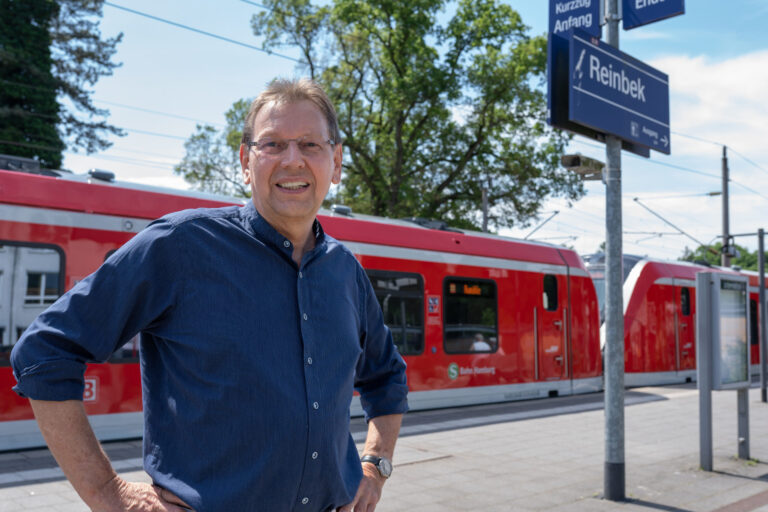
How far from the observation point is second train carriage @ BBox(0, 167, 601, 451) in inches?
277

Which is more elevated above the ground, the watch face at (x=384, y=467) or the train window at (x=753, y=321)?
the train window at (x=753, y=321)

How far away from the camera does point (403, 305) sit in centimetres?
1043

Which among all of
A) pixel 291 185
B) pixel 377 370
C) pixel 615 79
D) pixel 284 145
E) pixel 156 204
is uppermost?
pixel 615 79

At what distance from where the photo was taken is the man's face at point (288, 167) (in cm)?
193

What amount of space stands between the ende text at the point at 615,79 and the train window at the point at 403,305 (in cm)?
451

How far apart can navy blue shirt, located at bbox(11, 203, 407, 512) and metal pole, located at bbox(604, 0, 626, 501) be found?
4696 millimetres

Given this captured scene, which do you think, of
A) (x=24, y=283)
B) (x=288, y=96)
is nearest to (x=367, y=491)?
(x=288, y=96)

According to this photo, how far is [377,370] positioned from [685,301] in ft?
55.2

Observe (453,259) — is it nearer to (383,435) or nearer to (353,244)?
(353,244)

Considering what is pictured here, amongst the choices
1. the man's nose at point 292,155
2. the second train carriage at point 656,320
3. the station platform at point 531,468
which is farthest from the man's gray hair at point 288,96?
the second train carriage at point 656,320

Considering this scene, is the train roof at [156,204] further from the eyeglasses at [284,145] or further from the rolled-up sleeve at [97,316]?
the rolled-up sleeve at [97,316]

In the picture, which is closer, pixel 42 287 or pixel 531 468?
pixel 531 468

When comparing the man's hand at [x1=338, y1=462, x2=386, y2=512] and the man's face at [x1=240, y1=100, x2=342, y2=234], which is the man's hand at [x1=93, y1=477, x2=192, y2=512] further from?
the man's face at [x1=240, y1=100, x2=342, y2=234]

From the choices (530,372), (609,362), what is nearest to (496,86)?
(530,372)
